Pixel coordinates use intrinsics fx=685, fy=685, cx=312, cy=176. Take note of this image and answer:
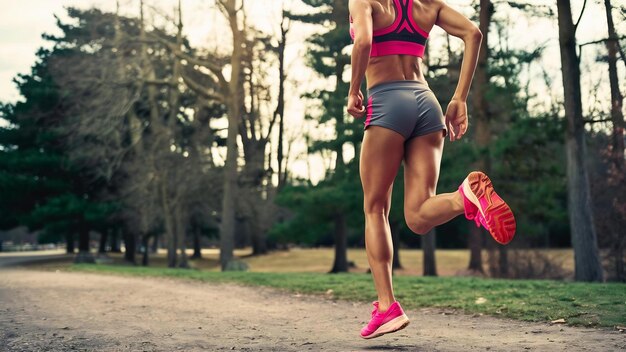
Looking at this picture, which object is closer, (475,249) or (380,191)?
(380,191)

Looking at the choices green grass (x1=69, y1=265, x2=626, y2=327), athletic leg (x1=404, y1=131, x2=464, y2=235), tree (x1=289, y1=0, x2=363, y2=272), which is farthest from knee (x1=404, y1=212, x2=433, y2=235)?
tree (x1=289, y1=0, x2=363, y2=272)

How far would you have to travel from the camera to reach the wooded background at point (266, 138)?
15.5 metres

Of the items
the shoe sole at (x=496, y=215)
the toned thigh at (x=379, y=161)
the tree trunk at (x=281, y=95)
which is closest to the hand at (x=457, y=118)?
the toned thigh at (x=379, y=161)

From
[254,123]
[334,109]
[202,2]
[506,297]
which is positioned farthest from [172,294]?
[254,123]

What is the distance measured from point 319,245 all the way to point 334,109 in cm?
3038

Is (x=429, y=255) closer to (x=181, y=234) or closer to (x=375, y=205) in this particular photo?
(x=181, y=234)

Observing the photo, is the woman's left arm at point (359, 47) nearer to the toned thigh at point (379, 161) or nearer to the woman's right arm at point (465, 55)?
the toned thigh at point (379, 161)

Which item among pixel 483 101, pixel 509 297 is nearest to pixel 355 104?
pixel 509 297

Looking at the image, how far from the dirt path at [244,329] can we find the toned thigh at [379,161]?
107 centimetres

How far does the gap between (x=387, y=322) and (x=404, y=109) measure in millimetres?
1421

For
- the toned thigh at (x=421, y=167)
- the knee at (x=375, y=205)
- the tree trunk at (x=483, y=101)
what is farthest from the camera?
the tree trunk at (x=483, y=101)

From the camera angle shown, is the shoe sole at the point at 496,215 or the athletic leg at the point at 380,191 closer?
the shoe sole at the point at 496,215

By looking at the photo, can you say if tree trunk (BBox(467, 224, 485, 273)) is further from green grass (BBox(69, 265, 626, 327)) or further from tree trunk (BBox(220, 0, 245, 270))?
green grass (BBox(69, 265, 626, 327))

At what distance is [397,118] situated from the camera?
4.54 meters
